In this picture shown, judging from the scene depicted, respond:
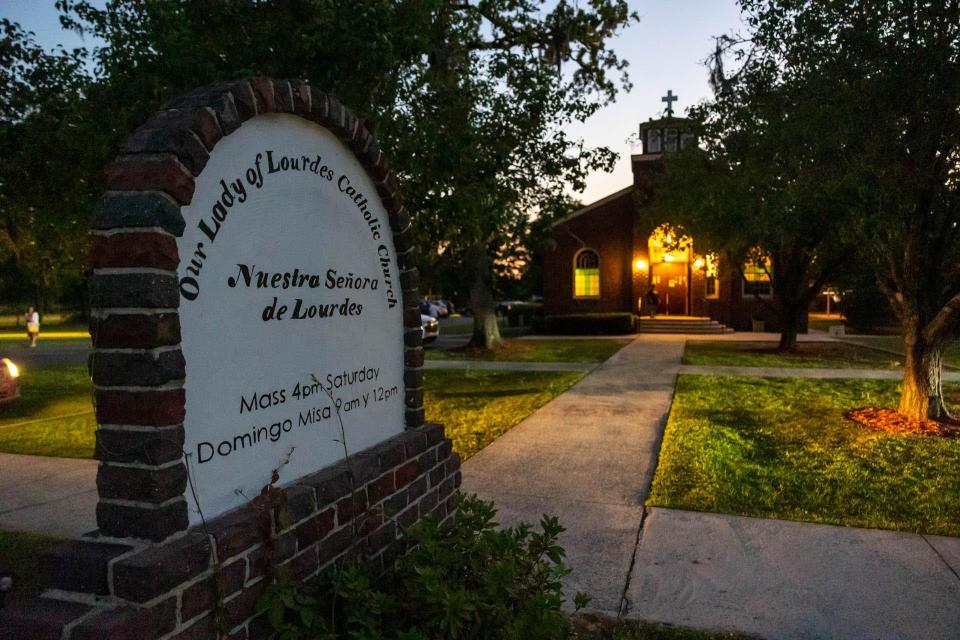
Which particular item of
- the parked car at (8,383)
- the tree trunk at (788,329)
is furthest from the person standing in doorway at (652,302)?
the parked car at (8,383)

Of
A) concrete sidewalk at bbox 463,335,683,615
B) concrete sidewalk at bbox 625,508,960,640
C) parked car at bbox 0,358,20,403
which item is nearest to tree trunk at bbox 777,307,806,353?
concrete sidewalk at bbox 463,335,683,615

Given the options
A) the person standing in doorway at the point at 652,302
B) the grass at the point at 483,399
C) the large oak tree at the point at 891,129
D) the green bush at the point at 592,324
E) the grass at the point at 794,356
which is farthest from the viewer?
the person standing in doorway at the point at 652,302

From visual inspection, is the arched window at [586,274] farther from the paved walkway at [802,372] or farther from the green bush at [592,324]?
the paved walkway at [802,372]

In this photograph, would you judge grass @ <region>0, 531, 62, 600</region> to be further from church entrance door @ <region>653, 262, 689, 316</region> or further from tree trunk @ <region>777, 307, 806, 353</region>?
church entrance door @ <region>653, 262, 689, 316</region>

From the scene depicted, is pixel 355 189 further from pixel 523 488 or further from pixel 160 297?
pixel 523 488

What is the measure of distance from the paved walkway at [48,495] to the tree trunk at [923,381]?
912cm

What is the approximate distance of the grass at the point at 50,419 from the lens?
7.56m

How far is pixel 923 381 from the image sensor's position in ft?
27.2

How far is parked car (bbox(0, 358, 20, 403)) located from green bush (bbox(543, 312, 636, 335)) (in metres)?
19.2

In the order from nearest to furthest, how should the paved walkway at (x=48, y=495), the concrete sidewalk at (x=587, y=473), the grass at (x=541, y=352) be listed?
the concrete sidewalk at (x=587, y=473) < the paved walkway at (x=48, y=495) < the grass at (x=541, y=352)

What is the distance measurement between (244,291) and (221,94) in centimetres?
65

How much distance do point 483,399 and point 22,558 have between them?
7.14 m

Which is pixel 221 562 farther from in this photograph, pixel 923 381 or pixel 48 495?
pixel 923 381

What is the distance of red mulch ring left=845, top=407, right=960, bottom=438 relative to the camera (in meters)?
7.86
